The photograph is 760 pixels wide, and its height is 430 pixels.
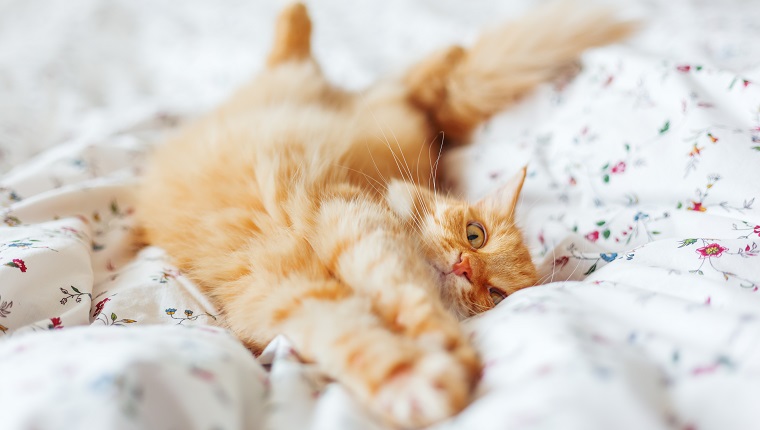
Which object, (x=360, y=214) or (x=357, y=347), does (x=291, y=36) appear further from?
(x=357, y=347)

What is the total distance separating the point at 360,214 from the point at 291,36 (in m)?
1.13

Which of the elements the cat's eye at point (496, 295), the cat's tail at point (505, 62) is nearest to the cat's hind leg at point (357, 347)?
the cat's eye at point (496, 295)

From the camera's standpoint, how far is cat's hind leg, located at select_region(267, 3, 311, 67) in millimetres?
1876

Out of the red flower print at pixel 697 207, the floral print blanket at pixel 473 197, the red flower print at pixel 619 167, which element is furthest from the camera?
the red flower print at pixel 619 167

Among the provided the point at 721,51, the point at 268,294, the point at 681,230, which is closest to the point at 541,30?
the point at 721,51

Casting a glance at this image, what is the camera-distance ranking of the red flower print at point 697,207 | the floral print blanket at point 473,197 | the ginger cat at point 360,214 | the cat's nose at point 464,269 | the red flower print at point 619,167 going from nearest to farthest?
the floral print blanket at point 473,197
the ginger cat at point 360,214
the cat's nose at point 464,269
the red flower print at point 697,207
the red flower print at point 619,167

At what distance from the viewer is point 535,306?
848mm

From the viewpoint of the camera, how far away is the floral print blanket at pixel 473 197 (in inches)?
25.3

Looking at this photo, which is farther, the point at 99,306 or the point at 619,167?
the point at 619,167

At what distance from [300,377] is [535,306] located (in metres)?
0.42

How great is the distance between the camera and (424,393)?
27.0 inches

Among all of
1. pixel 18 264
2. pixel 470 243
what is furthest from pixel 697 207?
pixel 18 264

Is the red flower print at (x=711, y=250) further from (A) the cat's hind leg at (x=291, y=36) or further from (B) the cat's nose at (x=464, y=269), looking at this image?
(A) the cat's hind leg at (x=291, y=36)

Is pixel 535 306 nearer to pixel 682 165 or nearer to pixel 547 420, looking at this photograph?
pixel 547 420
